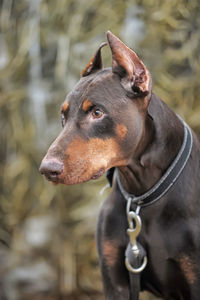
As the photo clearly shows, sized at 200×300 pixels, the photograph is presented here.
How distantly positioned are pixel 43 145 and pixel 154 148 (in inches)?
96.3

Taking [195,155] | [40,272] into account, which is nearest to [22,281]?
[40,272]

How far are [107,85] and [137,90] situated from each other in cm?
12

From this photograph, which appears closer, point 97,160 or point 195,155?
point 97,160

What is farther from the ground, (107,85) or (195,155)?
(107,85)

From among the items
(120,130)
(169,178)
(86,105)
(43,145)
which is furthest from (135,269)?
(43,145)

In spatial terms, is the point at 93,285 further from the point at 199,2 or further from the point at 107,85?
the point at 107,85

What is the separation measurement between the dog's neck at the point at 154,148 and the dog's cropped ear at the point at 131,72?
12 centimetres

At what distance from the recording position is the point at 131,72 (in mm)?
2074

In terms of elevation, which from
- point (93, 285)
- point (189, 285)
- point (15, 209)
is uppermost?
point (189, 285)

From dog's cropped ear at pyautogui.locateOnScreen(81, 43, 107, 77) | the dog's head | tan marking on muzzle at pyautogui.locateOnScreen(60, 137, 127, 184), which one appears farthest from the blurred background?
tan marking on muzzle at pyautogui.locateOnScreen(60, 137, 127, 184)

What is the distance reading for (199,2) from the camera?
12.3 ft

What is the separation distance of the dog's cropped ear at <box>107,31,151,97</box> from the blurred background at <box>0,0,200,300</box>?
6.51 feet

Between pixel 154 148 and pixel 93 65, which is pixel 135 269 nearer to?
pixel 154 148

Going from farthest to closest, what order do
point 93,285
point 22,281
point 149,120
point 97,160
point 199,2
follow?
point 22,281, point 93,285, point 199,2, point 149,120, point 97,160
